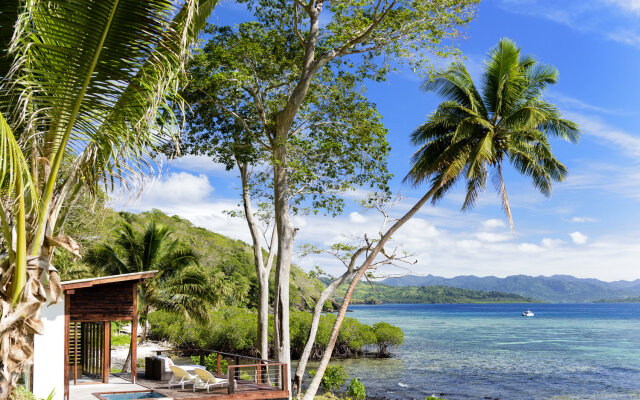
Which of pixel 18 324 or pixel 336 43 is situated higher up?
pixel 336 43

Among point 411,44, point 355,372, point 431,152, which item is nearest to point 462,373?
point 355,372

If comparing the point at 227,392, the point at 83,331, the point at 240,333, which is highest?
the point at 83,331

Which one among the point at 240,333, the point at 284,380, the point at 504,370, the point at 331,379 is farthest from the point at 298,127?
the point at 504,370

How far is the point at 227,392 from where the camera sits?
41.9 ft

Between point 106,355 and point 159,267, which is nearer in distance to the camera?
point 106,355

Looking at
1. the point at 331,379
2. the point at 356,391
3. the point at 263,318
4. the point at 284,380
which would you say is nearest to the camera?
the point at 284,380

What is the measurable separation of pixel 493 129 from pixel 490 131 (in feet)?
1.99

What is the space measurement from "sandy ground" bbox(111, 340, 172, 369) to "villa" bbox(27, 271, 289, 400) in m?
12.0

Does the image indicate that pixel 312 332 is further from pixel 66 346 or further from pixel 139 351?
pixel 139 351

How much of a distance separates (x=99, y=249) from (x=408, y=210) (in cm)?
1332

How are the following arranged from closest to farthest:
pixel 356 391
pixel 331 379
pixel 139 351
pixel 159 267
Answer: pixel 356 391 < pixel 331 379 < pixel 159 267 < pixel 139 351

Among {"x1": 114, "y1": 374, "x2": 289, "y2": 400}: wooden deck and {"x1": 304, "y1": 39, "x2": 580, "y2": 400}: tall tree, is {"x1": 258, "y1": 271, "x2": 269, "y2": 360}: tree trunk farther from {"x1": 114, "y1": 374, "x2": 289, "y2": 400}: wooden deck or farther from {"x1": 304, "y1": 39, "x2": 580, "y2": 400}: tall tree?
{"x1": 114, "y1": 374, "x2": 289, "y2": 400}: wooden deck

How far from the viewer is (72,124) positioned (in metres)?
5.34

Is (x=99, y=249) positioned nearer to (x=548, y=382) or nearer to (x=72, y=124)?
(x=72, y=124)
